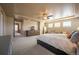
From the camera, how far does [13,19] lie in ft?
10.1

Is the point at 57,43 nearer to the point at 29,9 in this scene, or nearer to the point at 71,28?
the point at 71,28

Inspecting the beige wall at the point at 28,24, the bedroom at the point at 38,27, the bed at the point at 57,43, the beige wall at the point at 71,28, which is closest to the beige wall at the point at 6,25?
the bedroom at the point at 38,27

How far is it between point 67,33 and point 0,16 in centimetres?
116

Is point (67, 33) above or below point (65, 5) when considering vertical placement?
below

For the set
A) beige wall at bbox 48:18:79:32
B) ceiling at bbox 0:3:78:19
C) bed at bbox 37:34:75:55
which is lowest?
bed at bbox 37:34:75:55

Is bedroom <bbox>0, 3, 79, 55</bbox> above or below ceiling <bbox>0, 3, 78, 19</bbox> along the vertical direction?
below

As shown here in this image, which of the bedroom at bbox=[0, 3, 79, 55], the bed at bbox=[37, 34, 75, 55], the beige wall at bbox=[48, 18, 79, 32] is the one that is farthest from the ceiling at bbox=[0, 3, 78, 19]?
the bed at bbox=[37, 34, 75, 55]

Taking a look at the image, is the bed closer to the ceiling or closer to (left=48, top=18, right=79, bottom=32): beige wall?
(left=48, top=18, right=79, bottom=32): beige wall

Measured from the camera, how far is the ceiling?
3.04 m

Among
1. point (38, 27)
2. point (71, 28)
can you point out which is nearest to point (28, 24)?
point (38, 27)

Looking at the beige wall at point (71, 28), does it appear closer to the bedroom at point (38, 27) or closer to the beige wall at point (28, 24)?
the bedroom at point (38, 27)
